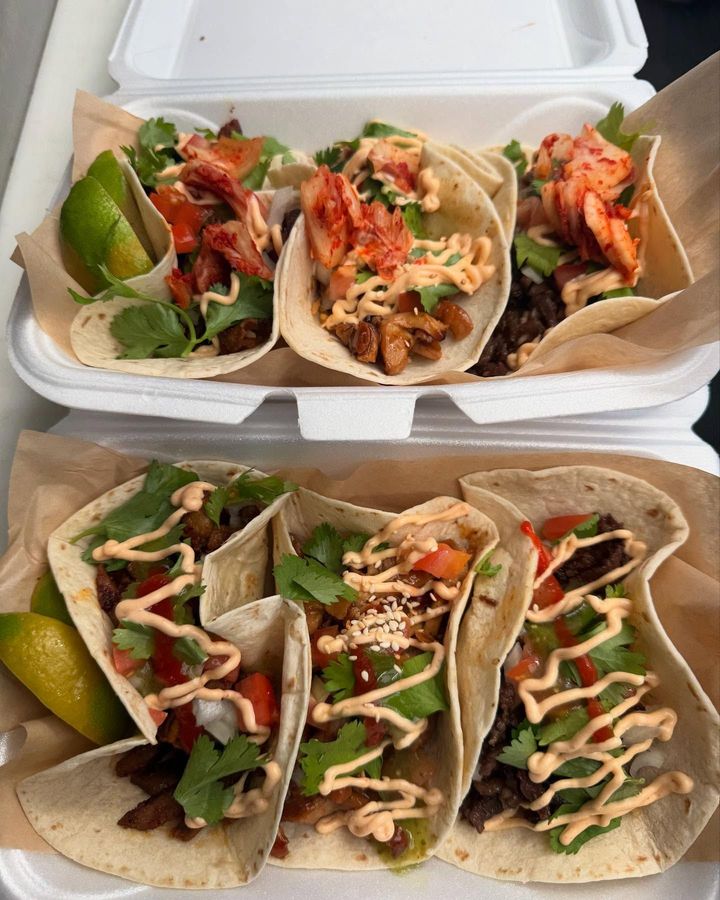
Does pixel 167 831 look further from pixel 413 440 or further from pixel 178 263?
pixel 178 263

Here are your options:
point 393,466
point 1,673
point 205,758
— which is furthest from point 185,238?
point 205,758

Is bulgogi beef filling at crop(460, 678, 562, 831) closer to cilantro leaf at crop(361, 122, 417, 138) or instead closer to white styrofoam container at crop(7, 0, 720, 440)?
white styrofoam container at crop(7, 0, 720, 440)

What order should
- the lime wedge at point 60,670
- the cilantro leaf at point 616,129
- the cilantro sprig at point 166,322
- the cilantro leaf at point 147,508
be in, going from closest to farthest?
the lime wedge at point 60,670 < the cilantro leaf at point 147,508 < the cilantro sprig at point 166,322 < the cilantro leaf at point 616,129

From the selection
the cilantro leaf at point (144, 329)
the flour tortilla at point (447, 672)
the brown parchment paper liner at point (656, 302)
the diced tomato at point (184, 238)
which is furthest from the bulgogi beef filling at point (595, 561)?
the diced tomato at point (184, 238)

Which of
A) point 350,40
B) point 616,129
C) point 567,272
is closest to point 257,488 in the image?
point 567,272

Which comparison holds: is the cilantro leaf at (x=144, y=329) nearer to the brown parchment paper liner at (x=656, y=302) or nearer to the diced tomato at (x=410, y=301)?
the brown parchment paper liner at (x=656, y=302)
